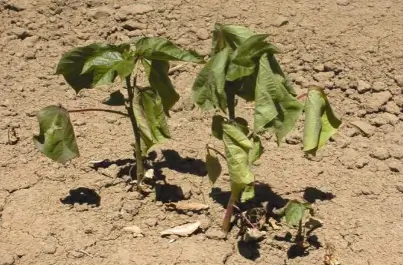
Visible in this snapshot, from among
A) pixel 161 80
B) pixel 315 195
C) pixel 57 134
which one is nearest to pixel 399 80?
pixel 315 195

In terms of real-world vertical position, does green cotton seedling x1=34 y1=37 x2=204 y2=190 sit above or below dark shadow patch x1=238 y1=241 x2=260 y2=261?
above

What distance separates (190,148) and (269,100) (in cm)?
78

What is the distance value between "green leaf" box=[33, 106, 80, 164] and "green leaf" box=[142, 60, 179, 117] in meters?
0.32

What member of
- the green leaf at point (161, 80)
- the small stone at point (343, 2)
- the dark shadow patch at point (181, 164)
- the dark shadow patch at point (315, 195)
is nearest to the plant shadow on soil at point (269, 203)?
the dark shadow patch at point (315, 195)

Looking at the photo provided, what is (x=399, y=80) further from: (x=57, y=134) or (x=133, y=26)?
(x=57, y=134)

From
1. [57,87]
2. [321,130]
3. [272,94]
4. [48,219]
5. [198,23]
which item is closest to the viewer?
[272,94]

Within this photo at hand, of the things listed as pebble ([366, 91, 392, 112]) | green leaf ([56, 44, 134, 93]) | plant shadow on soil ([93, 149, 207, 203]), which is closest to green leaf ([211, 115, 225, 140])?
green leaf ([56, 44, 134, 93])

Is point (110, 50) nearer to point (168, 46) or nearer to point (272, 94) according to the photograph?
point (168, 46)

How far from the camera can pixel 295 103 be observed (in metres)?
2.87

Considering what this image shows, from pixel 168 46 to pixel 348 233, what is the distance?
962mm

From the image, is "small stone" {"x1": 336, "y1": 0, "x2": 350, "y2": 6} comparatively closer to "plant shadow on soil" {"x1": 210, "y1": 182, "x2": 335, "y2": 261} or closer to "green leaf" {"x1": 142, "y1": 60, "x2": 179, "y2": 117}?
"plant shadow on soil" {"x1": 210, "y1": 182, "x2": 335, "y2": 261}

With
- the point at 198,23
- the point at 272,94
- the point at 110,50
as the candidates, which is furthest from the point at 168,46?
the point at 198,23

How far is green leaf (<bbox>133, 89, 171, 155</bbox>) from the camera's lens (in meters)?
3.06

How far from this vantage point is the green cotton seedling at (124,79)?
2.95 metres
